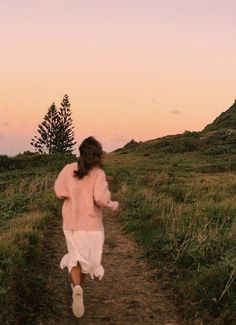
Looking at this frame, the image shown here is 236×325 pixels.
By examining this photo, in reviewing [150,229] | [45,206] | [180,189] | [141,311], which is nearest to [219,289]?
[141,311]

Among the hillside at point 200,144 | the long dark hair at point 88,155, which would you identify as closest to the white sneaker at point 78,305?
the long dark hair at point 88,155

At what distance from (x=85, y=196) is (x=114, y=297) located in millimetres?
2175

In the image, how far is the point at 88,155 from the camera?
6.45m

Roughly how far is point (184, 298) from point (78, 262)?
1.76 metres

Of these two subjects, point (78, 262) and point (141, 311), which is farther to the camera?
point (141, 311)

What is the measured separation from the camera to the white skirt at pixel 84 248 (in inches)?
260

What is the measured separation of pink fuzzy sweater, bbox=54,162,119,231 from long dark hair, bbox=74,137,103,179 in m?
0.08

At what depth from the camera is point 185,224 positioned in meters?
11.6

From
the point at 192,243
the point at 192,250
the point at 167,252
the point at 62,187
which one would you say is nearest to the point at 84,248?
the point at 62,187

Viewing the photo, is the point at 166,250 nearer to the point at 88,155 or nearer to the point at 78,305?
the point at 78,305

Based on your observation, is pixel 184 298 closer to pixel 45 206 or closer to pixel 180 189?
pixel 45 206

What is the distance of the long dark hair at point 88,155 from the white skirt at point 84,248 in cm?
78

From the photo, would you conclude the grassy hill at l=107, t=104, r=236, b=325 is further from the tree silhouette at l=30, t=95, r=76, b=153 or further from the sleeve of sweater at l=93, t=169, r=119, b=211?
the tree silhouette at l=30, t=95, r=76, b=153

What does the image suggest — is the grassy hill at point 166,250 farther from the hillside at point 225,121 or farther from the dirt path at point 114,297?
the hillside at point 225,121
